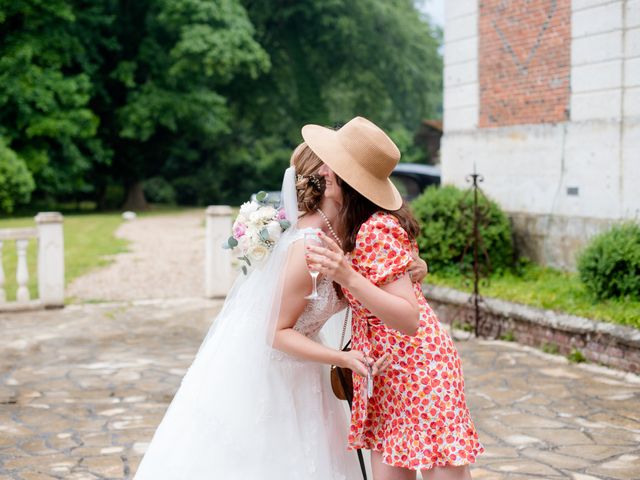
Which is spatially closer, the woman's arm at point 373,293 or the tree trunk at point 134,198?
the woman's arm at point 373,293

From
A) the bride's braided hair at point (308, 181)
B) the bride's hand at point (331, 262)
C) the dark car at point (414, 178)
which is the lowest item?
the bride's hand at point (331, 262)

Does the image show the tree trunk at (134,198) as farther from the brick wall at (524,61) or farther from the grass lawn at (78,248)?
the brick wall at (524,61)

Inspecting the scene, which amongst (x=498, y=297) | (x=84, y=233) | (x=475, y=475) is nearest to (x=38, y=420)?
(x=475, y=475)

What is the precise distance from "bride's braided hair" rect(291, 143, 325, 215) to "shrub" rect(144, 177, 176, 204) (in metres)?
31.5

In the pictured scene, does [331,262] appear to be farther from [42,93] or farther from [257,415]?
[42,93]

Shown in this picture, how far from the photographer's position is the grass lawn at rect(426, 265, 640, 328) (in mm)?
7121

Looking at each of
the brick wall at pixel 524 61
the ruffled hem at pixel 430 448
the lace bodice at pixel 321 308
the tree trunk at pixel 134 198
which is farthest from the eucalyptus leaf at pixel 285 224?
the tree trunk at pixel 134 198

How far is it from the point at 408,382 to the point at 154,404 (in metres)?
3.60

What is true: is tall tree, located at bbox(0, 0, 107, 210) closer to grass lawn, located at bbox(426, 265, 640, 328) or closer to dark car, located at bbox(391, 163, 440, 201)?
dark car, located at bbox(391, 163, 440, 201)

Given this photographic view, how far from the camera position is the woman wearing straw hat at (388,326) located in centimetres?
287

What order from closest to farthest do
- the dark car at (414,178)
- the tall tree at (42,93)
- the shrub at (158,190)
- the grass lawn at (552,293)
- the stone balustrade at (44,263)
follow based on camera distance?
the grass lawn at (552,293), the stone balustrade at (44,263), the dark car at (414,178), the tall tree at (42,93), the shrub at (158,190)

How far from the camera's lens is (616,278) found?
24.6 feet

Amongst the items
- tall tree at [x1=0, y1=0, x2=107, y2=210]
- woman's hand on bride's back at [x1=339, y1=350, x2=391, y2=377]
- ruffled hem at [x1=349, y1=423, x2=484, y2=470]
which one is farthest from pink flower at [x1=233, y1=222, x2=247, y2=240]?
tall tree at [x1=0, y1=0, x2=107, y2=210]

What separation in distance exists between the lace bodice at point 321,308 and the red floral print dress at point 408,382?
5.1 inches
